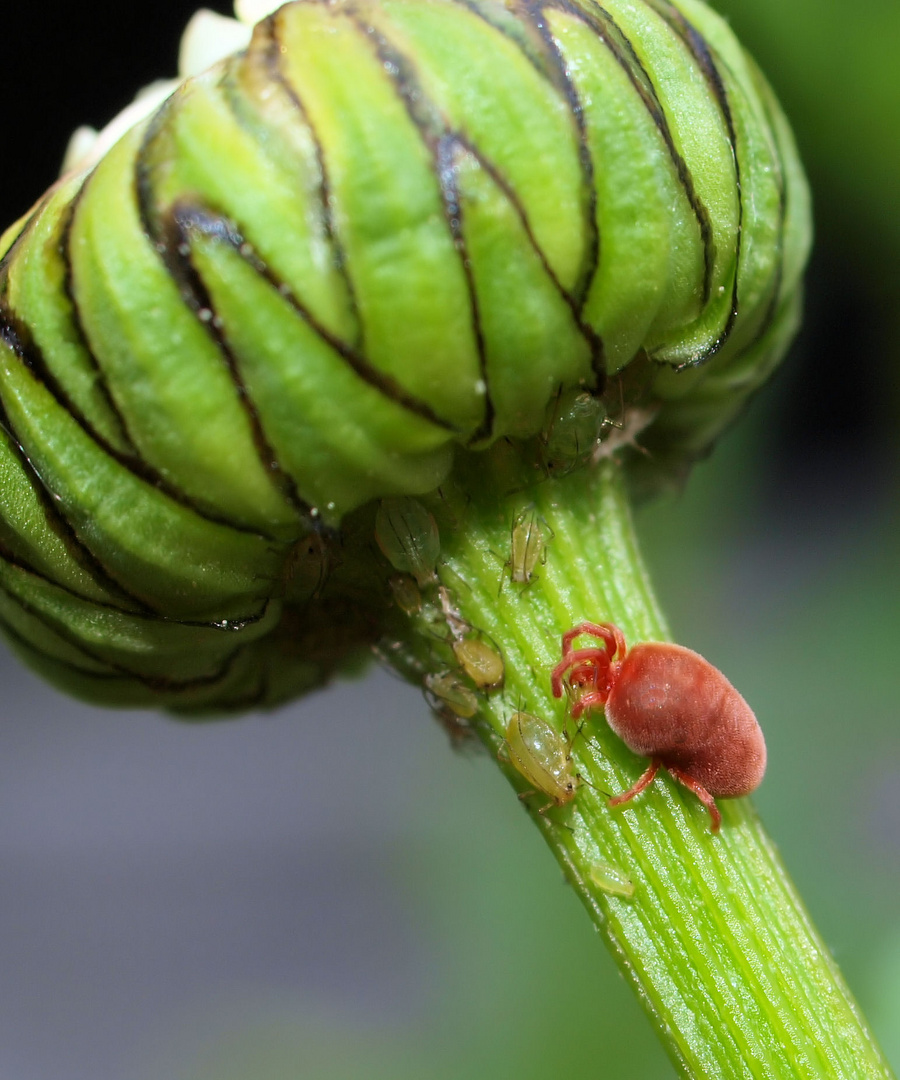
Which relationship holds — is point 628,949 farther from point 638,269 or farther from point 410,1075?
point 410,1075

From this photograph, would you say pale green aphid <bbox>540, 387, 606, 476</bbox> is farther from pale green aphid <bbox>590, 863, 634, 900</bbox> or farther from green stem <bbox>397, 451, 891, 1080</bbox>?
pale green aphid <bbox>590, 863, 634, 900</bbox>

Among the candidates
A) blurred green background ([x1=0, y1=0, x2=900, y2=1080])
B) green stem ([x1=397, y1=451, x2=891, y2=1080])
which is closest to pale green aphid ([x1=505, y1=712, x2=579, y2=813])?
green stem ([x1=397, y1=451, x2=891, y2=1080])

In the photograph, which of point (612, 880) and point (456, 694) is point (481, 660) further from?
point (612, 880)

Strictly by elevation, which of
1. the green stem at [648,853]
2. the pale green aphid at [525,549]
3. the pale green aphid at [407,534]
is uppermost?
the pale green aphid at [407,534]

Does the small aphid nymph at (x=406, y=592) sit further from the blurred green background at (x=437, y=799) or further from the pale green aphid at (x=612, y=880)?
the blurred green background at (x=437, y=799)

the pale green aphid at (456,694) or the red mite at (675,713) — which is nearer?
the red mite at (675,713)

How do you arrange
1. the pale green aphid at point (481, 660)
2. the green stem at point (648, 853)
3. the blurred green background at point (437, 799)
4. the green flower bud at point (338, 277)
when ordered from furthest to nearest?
the blurred green background at point (437, 799) → the pale green aphid at point (481, 660) → the green stem at point (648, 853) → the green flower bud at point (338, 277)

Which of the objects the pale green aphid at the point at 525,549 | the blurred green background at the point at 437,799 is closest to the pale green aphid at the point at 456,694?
the pale green aphid at the point at 525,549
